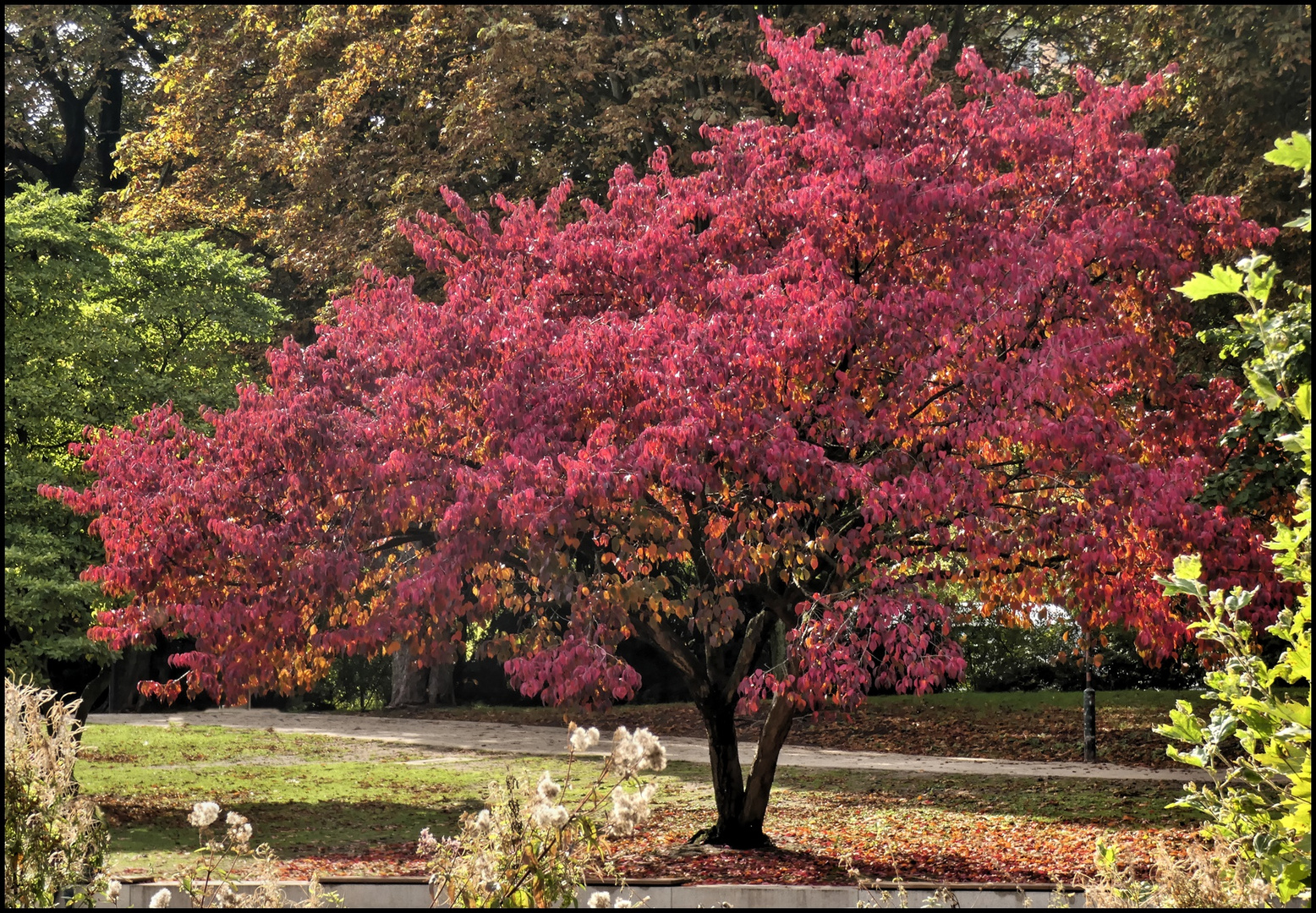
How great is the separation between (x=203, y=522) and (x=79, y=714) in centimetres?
1447

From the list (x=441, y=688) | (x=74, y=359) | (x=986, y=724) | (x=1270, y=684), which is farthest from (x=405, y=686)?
(x=1270, y=684)

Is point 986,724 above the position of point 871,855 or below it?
above

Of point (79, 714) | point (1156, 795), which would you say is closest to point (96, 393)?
point (79, 714)

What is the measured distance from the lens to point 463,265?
12.1 metres

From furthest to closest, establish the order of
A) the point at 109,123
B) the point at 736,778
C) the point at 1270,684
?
the point at 109,123 → the point at 736,778 → the point at 1270,684

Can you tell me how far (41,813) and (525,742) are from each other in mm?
16433

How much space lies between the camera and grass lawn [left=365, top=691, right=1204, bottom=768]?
2027 cm

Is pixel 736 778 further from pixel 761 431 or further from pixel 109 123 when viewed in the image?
pixel 109 123

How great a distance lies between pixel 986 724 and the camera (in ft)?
73.2

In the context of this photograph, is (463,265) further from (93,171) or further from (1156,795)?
(93,171)

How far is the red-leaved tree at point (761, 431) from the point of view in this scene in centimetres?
941

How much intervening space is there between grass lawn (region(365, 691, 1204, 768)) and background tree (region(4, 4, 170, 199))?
17395 mm

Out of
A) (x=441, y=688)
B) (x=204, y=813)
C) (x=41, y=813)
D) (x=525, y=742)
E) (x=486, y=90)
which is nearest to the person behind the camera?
(x=204, y=813)

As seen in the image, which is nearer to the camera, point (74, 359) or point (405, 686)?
point (74, 359)
